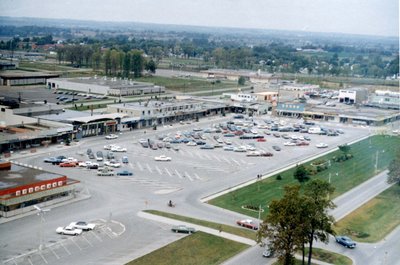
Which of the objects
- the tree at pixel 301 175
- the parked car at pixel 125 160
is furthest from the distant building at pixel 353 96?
the parked car at pixel 125 160

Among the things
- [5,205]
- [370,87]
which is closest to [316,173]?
[5,205]

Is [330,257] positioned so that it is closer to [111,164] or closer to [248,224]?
[248,224]

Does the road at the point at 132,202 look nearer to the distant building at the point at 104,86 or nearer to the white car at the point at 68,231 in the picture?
the white car at the point at 68,231

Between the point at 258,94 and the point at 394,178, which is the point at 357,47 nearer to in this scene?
the point at 258,94

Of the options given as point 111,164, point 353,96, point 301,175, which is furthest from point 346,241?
point 353,96

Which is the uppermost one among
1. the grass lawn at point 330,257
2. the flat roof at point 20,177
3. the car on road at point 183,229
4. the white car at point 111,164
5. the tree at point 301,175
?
the flat roof at point 20,177

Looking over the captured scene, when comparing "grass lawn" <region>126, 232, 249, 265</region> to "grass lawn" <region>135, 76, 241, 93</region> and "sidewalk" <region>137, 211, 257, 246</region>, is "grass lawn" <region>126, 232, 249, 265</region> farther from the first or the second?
"grass lawn" <region>135, 76, 241, 93</region>
